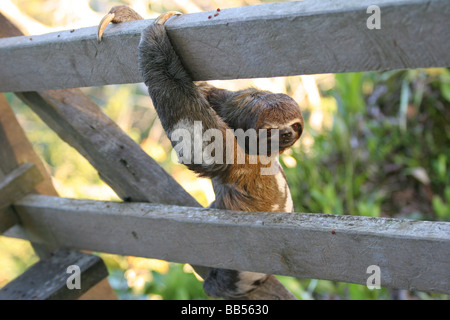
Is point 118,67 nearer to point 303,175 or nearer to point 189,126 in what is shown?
point 189,126

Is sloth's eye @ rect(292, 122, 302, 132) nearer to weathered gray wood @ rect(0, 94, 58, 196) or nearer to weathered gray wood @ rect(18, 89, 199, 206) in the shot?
weathered gray wood @ rect(18, 89, 199, 206)

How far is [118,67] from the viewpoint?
1053 millimetres

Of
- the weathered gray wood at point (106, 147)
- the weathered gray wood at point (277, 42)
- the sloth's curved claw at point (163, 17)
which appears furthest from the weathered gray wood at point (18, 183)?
the sloth's curved claw at point (163, 17)

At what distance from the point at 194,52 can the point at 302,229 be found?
1.62ft

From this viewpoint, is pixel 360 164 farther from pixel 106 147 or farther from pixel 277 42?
pixel 277 42

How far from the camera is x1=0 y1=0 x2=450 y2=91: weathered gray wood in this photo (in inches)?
28.8

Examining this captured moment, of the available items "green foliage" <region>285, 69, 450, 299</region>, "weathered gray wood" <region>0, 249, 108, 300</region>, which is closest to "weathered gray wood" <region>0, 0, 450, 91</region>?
"weathered gray wood" <region>0, 249, 108, 300</region>

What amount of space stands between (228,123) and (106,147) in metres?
0.43

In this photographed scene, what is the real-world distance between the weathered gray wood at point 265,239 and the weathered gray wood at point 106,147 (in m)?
0.08

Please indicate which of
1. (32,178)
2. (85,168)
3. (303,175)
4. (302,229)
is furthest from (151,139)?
(302,229)

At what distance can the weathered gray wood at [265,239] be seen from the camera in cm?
93

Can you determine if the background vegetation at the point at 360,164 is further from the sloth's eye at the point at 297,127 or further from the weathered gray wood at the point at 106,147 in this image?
the sloth's eye at the point at 297,127

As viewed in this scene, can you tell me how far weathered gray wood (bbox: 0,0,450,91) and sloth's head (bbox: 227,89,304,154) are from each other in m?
0.25

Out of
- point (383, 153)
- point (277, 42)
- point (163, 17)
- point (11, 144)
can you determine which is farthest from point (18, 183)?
point (383, 153)
